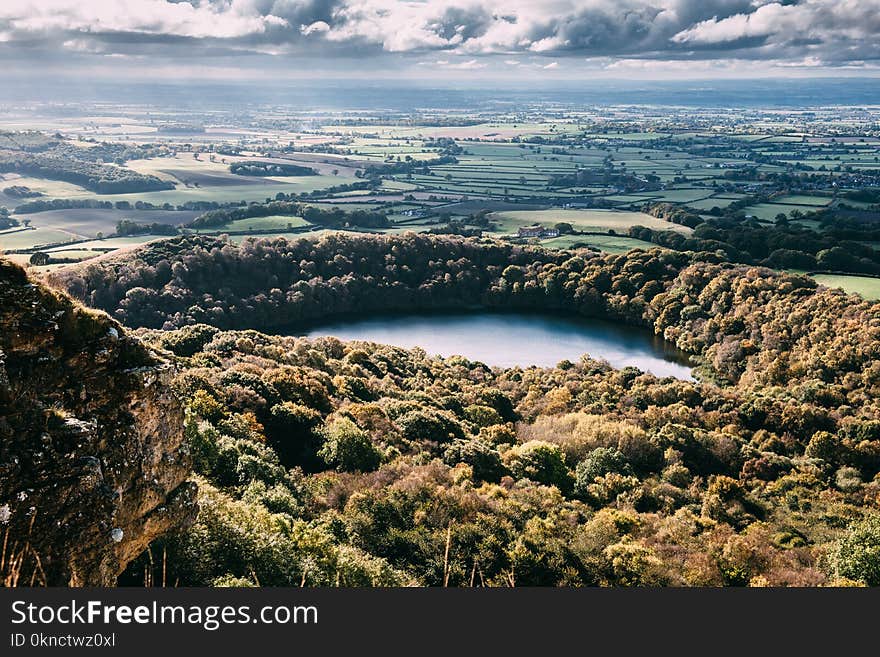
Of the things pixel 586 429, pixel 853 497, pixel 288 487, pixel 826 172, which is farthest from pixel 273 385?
pixel 826 172

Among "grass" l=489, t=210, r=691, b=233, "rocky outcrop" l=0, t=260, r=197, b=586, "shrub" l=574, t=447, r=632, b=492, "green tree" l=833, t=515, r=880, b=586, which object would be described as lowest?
"grass" l=489, t=210, r=691, b=233

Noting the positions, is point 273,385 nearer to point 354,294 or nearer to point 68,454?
point 68,454

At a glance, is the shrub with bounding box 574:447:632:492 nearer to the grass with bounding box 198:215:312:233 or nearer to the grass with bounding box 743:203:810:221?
the grass with bounding box 198:215:312:233

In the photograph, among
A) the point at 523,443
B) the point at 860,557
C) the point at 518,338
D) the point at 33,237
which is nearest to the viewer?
the point at 860,557

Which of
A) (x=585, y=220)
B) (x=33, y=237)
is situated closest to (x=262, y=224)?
(x=33, y=237)

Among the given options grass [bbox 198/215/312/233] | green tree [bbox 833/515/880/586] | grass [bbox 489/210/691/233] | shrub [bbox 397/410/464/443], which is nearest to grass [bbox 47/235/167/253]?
grass [bbox 198/215/312/233]

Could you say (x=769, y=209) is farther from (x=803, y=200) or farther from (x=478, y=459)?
(x=478, y=459)
